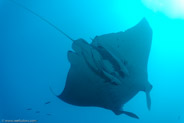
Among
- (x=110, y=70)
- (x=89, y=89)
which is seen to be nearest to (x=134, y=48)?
(x=110, y=70)

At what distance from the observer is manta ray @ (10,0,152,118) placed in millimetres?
4152

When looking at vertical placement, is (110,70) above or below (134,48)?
below

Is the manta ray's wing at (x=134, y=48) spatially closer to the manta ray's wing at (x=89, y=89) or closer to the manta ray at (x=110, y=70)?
the manta ray at (x=110, y=70)

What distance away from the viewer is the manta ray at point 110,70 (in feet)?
13.6

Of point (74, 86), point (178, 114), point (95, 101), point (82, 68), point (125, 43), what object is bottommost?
point (95, 101)

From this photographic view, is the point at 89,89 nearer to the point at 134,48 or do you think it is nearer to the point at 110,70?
the point at 110,70

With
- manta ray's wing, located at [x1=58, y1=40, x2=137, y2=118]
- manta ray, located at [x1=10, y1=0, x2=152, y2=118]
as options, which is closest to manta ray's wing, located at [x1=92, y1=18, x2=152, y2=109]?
manta ray, located at [x1=10, y1=0, x2=152, y2=118]

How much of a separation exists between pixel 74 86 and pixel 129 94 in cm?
124

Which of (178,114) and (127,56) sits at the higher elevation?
(178,114)

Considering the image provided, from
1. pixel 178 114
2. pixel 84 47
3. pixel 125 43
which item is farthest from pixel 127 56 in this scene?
pixel 178 114

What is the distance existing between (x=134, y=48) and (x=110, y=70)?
951 millimetres

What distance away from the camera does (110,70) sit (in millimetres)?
4074

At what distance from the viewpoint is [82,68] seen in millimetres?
4707

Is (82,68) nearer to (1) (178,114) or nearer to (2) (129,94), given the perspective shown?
(2) (129,94)
